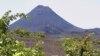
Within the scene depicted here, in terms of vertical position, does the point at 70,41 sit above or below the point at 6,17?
below

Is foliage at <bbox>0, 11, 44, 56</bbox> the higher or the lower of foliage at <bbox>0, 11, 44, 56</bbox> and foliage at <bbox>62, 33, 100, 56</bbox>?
the higher

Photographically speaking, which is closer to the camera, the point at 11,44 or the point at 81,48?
the point at 11,44

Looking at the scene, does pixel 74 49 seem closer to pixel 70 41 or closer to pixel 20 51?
pixel 70 41

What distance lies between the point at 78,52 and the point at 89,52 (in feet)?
1.71

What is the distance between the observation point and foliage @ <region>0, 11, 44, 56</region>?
27.0 feet

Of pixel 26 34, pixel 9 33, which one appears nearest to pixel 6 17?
pixel 9 33

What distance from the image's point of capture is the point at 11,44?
8633 millimetres

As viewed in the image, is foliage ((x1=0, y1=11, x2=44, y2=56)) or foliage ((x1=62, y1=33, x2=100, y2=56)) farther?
foliage ((x1=62, y1=33, x2=100, y2=56))

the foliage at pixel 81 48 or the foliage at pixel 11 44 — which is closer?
the foliage at pixel 11 44

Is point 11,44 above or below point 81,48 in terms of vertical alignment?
above

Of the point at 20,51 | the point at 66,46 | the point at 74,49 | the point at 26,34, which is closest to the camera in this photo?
the point at 20,51

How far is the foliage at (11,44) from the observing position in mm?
8227

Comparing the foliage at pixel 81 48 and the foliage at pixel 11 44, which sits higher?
the foliage at pixel 11 44

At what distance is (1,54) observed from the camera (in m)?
8.21
